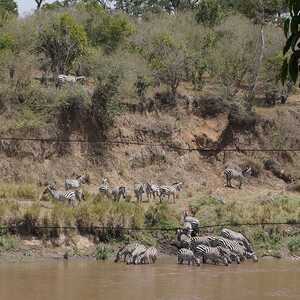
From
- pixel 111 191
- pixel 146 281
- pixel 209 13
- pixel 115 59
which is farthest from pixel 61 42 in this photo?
pixel 146 281

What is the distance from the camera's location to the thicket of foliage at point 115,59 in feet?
99.9

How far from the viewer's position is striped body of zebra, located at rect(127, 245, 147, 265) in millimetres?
19531

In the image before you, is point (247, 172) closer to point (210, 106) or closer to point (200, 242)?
point (210, 106)

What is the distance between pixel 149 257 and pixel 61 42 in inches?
602

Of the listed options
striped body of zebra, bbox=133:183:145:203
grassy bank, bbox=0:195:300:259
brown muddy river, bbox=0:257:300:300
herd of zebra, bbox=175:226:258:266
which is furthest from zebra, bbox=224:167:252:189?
brown muddy river, bbox=0:257:300:300

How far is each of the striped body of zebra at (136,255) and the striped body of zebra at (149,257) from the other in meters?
0.06

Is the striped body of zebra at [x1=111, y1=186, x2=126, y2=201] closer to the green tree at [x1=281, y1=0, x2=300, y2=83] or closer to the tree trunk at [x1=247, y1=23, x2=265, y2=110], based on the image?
the tree trunk at [x1=247, y1=23, x2=265, y2=110]

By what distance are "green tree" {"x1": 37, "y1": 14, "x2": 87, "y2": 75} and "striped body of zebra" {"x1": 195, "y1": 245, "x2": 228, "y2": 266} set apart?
1510cm

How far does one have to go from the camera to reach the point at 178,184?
27578 millimetres

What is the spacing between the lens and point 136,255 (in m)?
19.6

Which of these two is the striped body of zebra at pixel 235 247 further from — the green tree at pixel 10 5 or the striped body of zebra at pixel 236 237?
the green tree at pixel 10 5

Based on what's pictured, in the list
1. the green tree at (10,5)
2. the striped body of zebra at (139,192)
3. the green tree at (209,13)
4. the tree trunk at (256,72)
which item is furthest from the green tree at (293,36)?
the green tree at (10,5)

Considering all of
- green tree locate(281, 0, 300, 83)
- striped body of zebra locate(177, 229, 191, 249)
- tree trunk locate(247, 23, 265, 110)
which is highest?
tree trunk locate(247, 23, 265, 110)

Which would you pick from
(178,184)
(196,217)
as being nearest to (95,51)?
(178,184)
